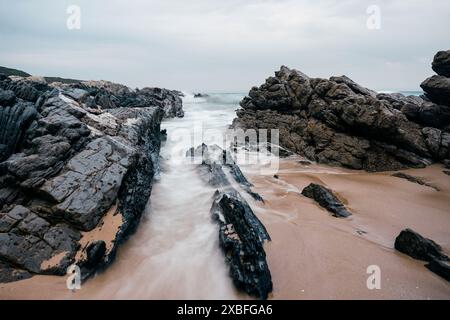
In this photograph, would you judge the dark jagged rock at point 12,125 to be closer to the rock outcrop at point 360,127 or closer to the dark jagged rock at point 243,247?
the dark jagged rock at point 243,247

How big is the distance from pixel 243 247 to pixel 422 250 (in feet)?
13.7

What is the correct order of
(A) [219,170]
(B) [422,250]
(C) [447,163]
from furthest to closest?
(C) [447,163], (A) [219,170], (B) [422,250]

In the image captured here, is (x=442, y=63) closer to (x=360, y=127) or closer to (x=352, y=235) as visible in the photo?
(x=360, y=127)

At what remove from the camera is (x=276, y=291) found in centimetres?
542

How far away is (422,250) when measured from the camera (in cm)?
651

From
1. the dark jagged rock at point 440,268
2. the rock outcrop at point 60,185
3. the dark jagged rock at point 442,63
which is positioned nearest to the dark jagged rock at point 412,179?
the dark jagged rock at point 440,268

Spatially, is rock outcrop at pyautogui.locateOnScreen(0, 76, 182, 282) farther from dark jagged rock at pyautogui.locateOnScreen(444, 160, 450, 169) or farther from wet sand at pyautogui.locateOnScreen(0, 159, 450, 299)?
dark jagged rock at pyautogui.locateOnScreen(444, 160, 450, 169)

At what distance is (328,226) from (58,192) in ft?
22.6

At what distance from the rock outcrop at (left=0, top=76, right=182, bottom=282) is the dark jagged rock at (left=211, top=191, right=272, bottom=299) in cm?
238

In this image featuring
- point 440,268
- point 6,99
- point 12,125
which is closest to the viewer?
point 440,268

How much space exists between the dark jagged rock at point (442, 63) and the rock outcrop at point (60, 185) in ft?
60.7

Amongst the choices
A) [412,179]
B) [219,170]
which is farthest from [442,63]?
[219,170]

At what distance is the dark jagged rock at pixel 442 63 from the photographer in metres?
17.1

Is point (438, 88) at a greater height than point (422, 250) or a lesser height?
greater
